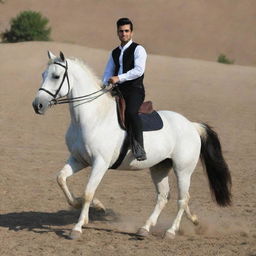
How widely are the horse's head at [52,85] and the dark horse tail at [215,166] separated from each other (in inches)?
87.9

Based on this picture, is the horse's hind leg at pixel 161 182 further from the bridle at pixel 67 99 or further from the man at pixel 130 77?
the bridle at pixel 67 99

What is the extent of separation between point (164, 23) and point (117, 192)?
58.5 meters

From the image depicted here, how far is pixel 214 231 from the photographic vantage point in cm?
887

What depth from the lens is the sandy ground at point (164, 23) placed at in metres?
60.7

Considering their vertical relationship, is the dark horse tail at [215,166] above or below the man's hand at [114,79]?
below

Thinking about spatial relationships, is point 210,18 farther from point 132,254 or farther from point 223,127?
point 132,254

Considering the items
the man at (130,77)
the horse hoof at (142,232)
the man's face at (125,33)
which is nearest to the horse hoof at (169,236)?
the horse hoof at (142,232)

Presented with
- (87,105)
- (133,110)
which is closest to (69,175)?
(87,105)

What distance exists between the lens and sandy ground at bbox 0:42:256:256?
7656 mm

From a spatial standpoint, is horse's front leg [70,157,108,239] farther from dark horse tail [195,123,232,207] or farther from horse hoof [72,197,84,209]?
dark horse tail [195,123,232,207]

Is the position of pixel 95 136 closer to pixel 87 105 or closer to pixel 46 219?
pixel 87 105

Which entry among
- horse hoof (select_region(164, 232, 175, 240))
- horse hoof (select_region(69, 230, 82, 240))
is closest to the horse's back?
horse hoof (select_region(164, 232, 175, 240))

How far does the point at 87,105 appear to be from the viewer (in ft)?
25.9

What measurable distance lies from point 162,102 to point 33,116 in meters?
4.77
